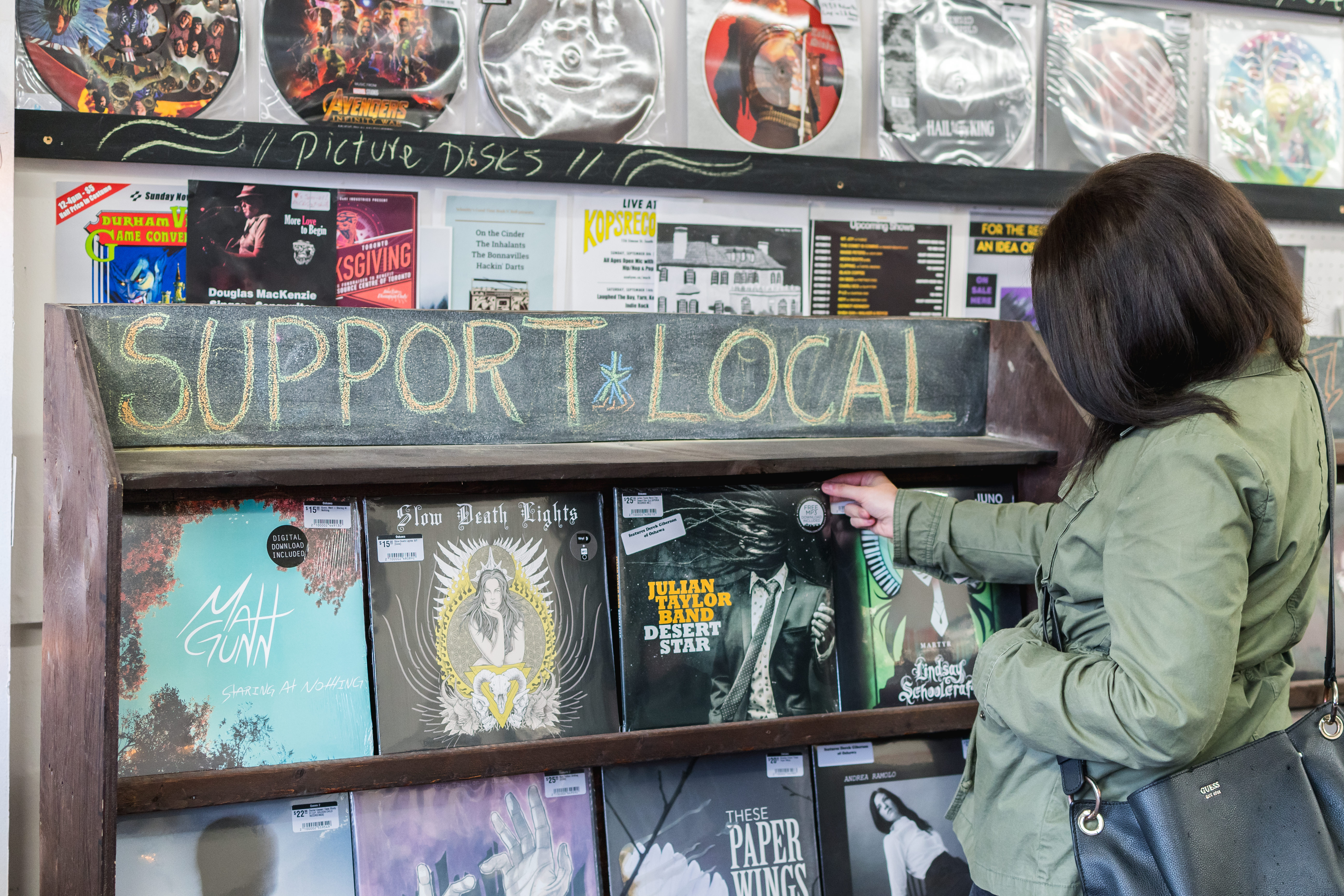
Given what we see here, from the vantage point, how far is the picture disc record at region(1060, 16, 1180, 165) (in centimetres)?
244

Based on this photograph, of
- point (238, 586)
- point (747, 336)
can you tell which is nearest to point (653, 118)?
point (747, 336)

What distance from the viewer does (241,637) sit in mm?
1544

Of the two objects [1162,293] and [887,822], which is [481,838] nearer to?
[887,822]

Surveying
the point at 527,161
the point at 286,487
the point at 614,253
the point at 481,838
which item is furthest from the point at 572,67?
the point at 481,838

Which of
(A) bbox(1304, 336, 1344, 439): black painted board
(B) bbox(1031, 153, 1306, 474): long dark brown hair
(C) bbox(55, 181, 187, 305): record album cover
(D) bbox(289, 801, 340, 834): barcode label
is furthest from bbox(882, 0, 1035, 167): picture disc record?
(D) bbox(289, 801, 340, 834): barcode label

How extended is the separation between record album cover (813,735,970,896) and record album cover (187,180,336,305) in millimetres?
1326

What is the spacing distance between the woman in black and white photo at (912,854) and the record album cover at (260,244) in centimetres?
144

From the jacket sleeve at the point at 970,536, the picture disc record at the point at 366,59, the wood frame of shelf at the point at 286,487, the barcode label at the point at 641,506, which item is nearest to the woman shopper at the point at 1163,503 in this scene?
the jacket sleeve at the point at 970,536

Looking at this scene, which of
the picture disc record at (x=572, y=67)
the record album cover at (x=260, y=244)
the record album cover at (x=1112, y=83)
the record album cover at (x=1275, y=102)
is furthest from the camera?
the record album cover at (x=1275, y=102)

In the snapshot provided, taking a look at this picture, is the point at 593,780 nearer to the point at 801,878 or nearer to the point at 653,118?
the point at 801,878

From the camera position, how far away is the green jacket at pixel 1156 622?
1.07 metres

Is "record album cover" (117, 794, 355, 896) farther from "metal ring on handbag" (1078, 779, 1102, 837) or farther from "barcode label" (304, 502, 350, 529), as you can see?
"metal ring on handbag" (1078, 779, 1102, 837)

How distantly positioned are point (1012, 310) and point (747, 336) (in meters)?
0.94

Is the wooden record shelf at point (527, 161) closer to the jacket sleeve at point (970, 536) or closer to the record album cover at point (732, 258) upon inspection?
the record album cover at point (732, 258)
